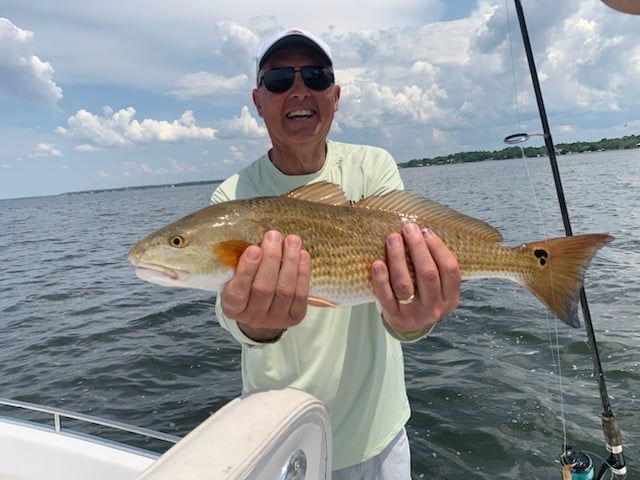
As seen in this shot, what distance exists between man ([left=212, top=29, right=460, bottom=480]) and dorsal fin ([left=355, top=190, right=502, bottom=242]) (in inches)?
4.0

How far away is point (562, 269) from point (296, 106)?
1829 mm

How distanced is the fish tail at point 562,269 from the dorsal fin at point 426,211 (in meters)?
0.26

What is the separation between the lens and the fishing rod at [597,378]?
392cm

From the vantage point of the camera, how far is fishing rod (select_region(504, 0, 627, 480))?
12.8ft

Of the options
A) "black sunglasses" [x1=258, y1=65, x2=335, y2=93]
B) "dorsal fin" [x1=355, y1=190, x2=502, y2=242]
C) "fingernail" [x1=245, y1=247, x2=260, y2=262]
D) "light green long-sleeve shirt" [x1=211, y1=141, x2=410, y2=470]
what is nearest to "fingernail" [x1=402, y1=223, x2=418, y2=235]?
"dorsal fin" [x1=355, y1=190, x2=502, y2=242]

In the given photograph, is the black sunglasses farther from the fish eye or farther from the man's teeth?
the fish eye

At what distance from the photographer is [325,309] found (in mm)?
2867

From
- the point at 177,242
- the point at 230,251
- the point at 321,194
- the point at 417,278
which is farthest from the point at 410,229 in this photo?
the point at 177,242

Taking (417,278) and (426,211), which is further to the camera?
(426,211)

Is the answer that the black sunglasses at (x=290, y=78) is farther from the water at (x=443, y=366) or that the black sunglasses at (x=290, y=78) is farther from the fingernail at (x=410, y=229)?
the water at (x=443, y=366)

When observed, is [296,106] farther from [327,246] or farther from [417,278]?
[417,278]

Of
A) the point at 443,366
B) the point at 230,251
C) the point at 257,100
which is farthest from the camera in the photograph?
the point at 443,366

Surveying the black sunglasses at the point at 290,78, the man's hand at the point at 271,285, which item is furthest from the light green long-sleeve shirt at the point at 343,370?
the black sunglasses at the point at 290,78

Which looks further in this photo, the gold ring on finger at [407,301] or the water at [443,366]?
the water at [443,366]
